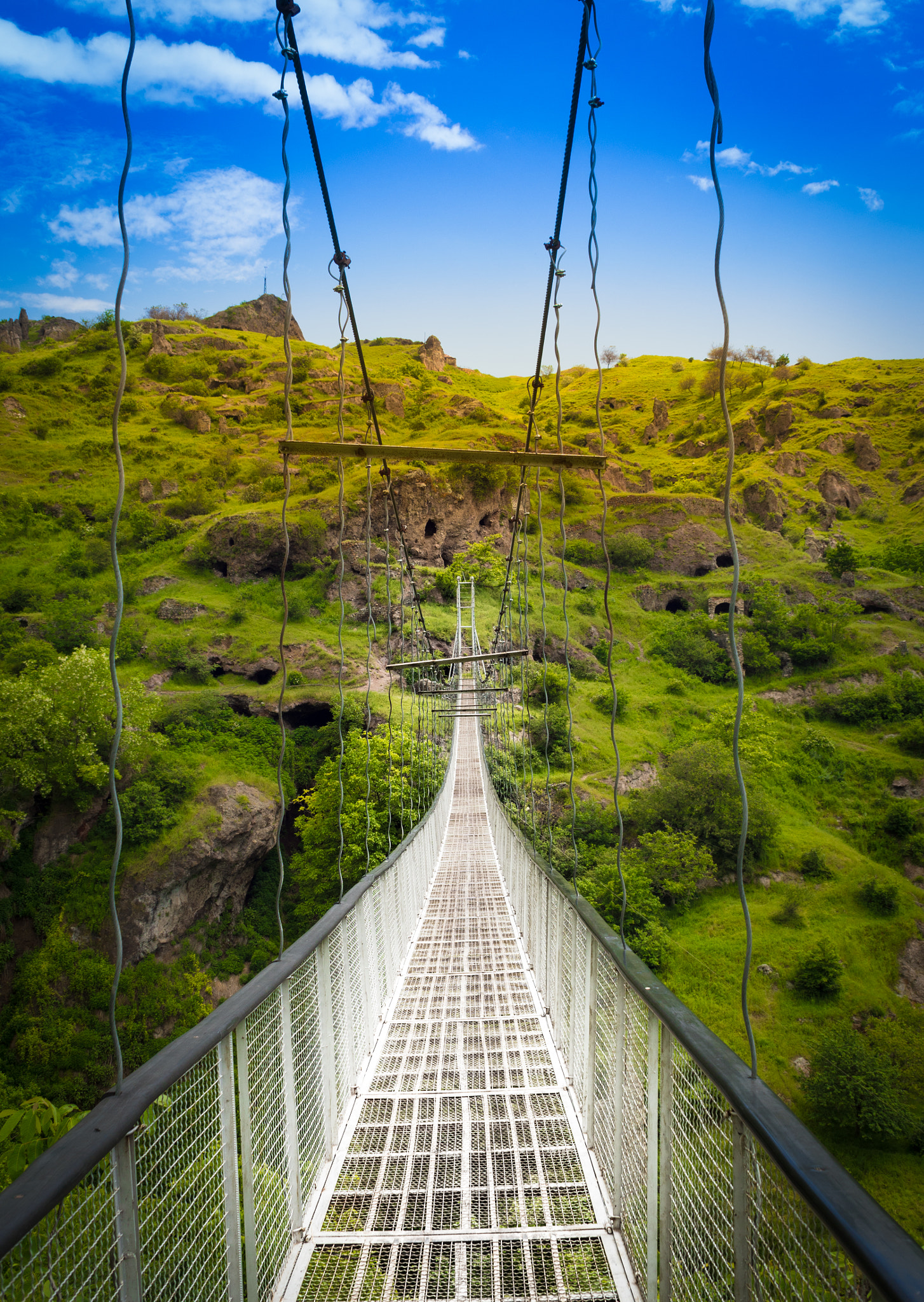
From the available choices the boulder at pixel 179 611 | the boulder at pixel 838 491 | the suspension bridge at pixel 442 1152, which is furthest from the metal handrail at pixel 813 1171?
the boulder at pixel 838 491

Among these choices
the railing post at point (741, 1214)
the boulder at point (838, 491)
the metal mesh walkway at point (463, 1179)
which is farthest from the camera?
the boulder at point (838, 491)

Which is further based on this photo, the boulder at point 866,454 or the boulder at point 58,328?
the boulder at point 58,328

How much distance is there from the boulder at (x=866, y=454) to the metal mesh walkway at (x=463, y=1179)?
5069cm

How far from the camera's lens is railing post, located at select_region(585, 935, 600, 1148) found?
1.90 metres

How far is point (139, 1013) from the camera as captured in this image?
13438mm

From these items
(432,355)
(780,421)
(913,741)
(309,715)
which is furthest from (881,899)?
(432,355)

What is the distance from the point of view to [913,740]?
24.3 metres

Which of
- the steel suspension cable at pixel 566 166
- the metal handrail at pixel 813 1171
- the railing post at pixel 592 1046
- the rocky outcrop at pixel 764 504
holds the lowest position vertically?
the railing post at pixel 592 1046

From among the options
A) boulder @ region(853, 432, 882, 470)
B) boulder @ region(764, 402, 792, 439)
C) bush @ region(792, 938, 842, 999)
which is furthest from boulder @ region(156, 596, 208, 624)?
boulder @ region(853, 432, 882, 470)

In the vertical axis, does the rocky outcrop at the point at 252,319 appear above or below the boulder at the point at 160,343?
above

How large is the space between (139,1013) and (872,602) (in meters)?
35.6

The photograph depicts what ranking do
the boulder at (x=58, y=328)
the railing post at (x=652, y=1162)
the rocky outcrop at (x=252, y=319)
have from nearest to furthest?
the railing post at (x=652, y=1162), the boulder at (x=58, y=328), the rocky outcrop at (x=252, y=319)

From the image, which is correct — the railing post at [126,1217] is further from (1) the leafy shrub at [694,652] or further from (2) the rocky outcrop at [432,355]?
(2) the rocky outcrop at [432,355]

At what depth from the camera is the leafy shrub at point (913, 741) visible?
24.2m
